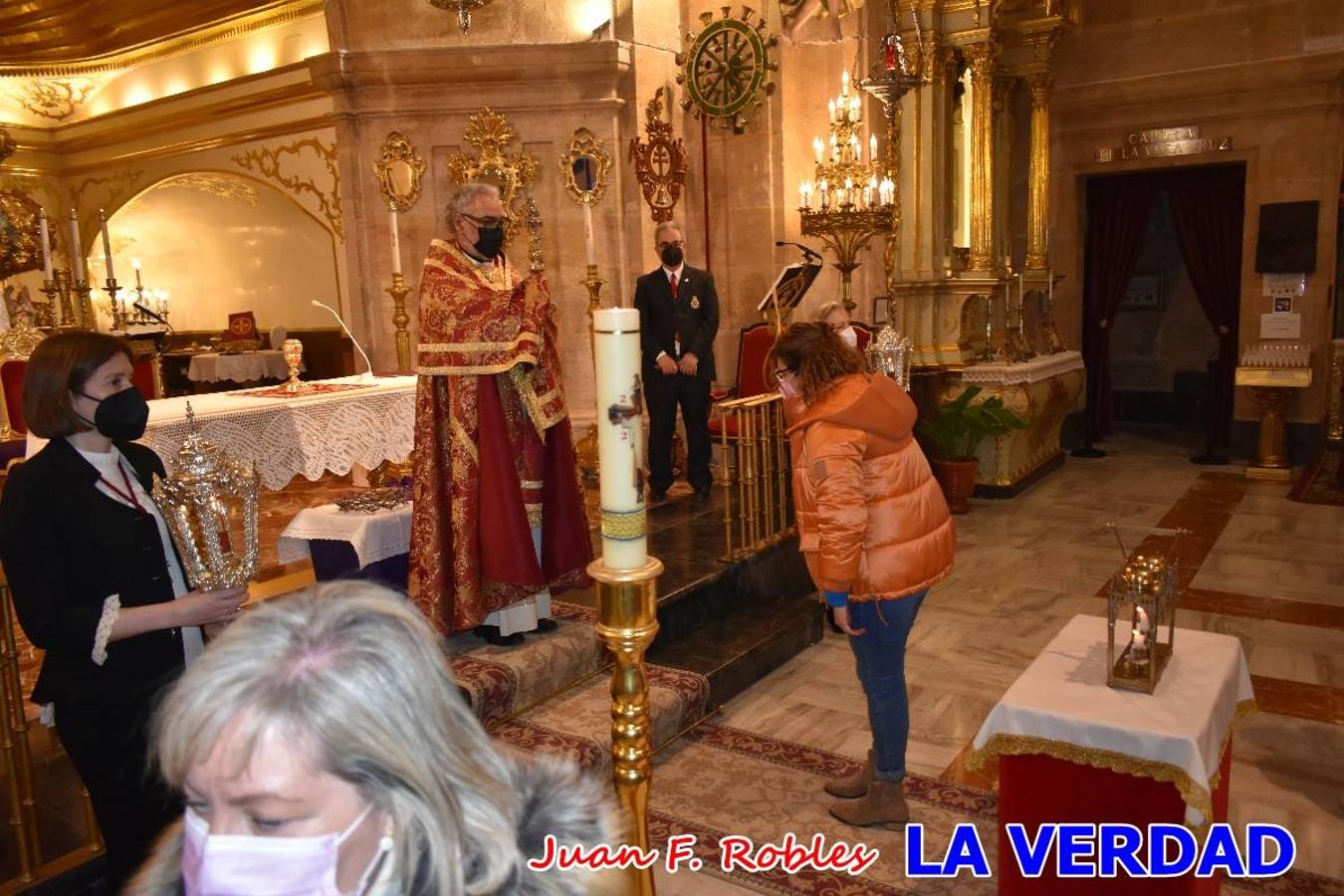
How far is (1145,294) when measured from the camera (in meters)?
12.6

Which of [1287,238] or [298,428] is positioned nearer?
[298,428]

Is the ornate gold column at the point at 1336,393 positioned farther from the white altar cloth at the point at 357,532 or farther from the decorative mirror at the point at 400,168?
the white altar cloth at the point at 357,532

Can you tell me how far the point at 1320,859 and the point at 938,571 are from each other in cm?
151

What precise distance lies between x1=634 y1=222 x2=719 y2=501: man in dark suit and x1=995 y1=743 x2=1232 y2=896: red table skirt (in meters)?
4.09

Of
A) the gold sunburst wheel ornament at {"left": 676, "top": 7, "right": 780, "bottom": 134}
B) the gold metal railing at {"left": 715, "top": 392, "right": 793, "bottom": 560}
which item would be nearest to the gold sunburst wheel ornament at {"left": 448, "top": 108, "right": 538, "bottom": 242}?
the gold sunburst wheel ornament at {"left": 676, "top": 7, "right": 780, "bottom": 134}

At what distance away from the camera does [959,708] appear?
4.42m

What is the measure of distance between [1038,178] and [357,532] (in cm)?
870

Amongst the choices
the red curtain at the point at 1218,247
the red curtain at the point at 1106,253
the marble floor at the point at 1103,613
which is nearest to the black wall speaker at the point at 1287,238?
the red curtain at the point at 1218,247

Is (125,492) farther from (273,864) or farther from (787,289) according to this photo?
(787,289)

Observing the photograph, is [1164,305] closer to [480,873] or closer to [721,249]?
[721,249]

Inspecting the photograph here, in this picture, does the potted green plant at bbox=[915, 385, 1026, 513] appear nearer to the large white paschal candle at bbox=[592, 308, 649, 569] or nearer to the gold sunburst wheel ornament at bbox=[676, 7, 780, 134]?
the gold sunburst wheel ornament at bbox=[676, 7, 780, 134]

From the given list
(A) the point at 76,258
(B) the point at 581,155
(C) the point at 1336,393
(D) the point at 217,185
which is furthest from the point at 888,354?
(D) the point at 217,185

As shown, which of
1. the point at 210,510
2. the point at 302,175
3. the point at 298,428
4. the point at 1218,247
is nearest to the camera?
the point at 210,510

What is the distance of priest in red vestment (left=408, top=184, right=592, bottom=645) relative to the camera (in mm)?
4070
